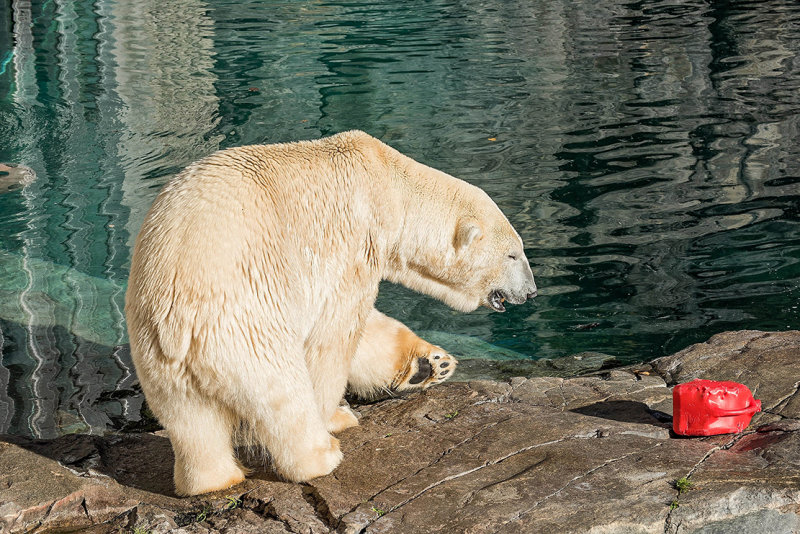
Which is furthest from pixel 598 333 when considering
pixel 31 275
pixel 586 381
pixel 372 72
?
pixel 372 72

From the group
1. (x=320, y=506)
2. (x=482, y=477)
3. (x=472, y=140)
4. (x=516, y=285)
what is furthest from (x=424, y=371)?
(x=472, y=140)

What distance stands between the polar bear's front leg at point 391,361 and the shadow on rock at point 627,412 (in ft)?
2.72

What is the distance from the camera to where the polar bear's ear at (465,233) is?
381 cm

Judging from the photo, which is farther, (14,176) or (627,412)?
(14,176)

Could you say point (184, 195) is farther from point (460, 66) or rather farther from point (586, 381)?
point (460, 66)

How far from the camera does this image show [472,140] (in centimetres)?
1041

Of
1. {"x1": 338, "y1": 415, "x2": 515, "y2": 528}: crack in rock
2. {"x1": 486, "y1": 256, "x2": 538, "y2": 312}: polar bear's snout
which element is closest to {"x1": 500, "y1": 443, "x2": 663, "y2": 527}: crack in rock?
{"x1": 338, "y1": 415, "x2": 515, "y2": 528}: crack in rock

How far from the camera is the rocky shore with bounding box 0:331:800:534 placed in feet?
9.34

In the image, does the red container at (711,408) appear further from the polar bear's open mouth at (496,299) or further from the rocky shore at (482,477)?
the polar bear's open mouth at (496,299)

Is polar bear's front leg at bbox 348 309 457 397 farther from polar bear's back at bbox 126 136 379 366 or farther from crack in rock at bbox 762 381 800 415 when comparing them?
crack in rock at bbox 762 381 800 415

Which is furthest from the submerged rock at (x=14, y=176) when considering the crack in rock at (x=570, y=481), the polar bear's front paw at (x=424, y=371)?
the crack in rock at (x=570, y=481)

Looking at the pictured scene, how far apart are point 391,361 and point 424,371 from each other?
189 mm

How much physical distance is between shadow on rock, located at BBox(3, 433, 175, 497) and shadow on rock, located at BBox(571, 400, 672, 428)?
185 centimetres

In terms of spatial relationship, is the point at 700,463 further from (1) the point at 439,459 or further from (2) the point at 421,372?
(2) the point at 421,372
